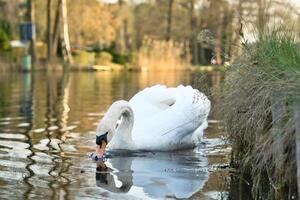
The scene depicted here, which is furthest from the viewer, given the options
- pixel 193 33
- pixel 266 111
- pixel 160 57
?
pixel 193 33

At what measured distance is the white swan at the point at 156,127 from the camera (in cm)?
841

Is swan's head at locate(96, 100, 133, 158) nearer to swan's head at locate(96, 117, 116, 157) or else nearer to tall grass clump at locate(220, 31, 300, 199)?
swan's head at locate(96, 117, 116, 157)

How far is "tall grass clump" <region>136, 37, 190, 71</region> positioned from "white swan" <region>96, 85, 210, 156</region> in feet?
131

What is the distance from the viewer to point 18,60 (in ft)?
147

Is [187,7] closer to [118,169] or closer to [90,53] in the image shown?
[90,53]

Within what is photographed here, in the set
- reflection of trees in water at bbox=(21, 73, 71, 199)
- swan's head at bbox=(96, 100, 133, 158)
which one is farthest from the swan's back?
reflection of trees in water at bbox=(21, 73, 71, 199)

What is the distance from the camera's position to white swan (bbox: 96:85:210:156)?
27.6 feet

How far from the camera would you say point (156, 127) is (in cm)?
915

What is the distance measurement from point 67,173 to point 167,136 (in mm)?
2263

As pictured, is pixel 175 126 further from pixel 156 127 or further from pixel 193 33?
pixel 193 33

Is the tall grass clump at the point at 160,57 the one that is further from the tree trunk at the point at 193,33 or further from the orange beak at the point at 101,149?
the orange beak at the point at 101,149

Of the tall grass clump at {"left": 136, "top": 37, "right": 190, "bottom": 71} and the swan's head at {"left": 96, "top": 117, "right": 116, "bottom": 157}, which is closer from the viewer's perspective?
the swan's head at {"left": 96, "top": 117, "right": 116, "bottom": 157}

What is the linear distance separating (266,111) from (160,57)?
146ft

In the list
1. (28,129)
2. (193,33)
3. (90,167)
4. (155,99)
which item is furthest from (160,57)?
(90,167)
